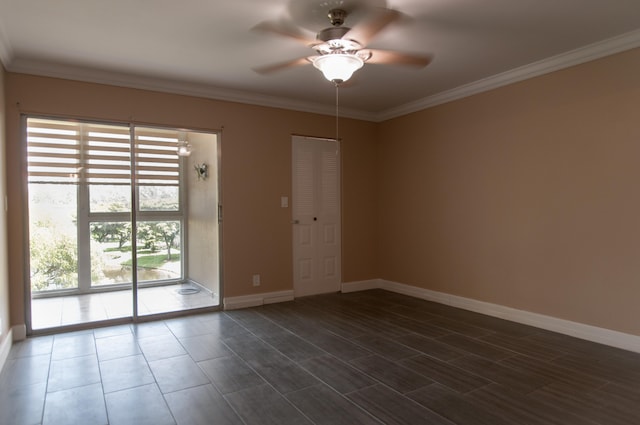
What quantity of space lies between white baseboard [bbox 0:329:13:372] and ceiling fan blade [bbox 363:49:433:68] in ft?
12.0

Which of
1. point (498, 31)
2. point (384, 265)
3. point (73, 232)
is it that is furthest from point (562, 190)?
point (73, 232)

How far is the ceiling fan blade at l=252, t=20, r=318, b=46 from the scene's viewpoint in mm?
2848

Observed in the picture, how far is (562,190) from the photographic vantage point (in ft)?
11.9

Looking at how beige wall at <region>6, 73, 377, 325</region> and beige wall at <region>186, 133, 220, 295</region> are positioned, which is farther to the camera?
beige wall at <region>186, 133, 220, 295</region>

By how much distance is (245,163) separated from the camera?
4.78 m

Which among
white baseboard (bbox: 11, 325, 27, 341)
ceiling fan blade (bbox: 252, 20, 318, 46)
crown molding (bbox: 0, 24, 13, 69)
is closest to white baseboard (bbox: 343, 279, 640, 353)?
ceiling fan blade (bbox: 252, 20, 318, 46)

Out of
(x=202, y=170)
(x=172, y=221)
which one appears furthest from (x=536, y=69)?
(x=172, y=221)

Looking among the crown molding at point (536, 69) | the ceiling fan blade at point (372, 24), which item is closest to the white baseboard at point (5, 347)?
the ceiling fan blade at point (372, 24)

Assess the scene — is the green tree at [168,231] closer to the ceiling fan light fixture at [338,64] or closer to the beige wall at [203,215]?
the beige wall at [203,215]

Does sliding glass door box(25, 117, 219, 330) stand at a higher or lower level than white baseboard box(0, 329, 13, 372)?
higher

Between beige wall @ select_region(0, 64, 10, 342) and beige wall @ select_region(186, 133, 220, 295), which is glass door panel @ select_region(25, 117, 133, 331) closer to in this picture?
beige wall @ select_region(0, 64, 10, 342)

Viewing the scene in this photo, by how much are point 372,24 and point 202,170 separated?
2.81 meters

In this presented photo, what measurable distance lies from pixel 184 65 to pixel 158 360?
8.62ft

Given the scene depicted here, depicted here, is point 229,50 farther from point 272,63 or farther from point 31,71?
point 31,71
